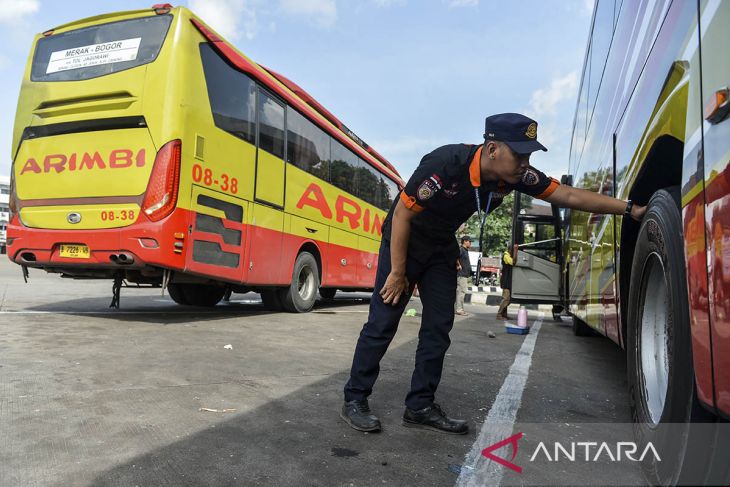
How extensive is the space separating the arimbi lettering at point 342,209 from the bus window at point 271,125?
98cm

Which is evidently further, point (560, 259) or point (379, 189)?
point (379, 189)

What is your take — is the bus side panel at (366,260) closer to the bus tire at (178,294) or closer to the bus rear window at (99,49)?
the bus tire at (178,294)

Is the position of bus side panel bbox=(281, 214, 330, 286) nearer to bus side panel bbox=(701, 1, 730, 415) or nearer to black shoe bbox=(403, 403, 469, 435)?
black shoe bbox=(403, 403, 469, 435)

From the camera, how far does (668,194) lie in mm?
2008

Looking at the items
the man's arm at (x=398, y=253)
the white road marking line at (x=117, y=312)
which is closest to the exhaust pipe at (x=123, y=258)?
the white road marking line at (x=117, y=312)

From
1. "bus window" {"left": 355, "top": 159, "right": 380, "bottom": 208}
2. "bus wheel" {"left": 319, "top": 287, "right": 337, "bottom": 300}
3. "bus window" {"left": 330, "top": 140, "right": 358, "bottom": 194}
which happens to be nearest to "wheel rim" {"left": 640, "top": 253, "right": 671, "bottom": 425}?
"bus window" {"left": 330, "top": 140, "right": 358, "bottom": 194}

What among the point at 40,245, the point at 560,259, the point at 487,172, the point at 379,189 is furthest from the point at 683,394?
the point at 379,189

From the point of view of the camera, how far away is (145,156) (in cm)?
553

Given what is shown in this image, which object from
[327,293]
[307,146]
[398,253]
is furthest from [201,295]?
[398,253]

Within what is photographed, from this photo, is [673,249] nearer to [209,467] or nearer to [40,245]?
[209,467]

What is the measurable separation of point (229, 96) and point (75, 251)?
Result: 2.46 metres

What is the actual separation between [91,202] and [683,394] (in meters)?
5.70

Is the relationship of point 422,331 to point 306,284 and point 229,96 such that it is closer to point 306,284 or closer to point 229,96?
point 229,96

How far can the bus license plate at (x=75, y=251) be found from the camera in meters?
5.68
